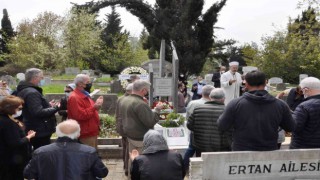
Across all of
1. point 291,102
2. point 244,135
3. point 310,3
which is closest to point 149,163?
point 244,135

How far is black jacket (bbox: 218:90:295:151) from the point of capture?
3.97m

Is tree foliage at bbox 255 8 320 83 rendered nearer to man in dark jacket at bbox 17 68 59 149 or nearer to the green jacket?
the green jacket

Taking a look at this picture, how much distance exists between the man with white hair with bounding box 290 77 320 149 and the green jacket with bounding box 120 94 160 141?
6.55ft

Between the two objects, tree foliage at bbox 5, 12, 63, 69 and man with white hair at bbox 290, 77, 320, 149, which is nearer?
man with white hair at bbox 290, 77, 320, 149

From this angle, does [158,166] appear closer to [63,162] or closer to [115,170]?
[63,162]

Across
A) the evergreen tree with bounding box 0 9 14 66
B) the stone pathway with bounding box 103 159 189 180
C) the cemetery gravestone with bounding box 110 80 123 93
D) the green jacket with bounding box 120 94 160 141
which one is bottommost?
the stone pathway with bounding box 103 159 189 180

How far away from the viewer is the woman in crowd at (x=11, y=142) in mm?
4535

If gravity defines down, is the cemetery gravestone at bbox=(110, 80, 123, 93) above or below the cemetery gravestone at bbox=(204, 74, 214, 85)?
below

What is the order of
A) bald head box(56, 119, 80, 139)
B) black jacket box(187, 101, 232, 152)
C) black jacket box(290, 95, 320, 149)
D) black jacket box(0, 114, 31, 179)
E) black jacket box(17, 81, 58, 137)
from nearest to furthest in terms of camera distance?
1. bald head box(56, 119, 80, 139)
2. black jacket box(290, 95, 320, 149)
3. black jacket box(0, 114, 31, 179)
4. black jacket box(187, 101, 232, 152)
5. black jacket box(17, 81, 58, 137)

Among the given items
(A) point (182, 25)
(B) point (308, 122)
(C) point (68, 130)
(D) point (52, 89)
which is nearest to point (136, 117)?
(C) point (68, 130)

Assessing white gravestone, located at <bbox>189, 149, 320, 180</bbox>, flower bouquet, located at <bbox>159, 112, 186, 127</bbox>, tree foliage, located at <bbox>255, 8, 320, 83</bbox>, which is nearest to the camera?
white gravestone, located at <bbox>189, 149, 320, 180</bbox>

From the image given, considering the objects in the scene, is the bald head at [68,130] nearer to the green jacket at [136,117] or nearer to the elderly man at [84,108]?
the green jacket at [136,117]

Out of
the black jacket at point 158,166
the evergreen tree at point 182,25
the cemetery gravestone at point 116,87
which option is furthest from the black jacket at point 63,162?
the cemetery gravestone at point 116,87

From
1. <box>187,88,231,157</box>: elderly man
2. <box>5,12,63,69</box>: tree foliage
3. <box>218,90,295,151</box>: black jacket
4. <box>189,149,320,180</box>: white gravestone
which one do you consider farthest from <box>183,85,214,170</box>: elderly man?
<box>5,12,63,69</box>: tree foliage
